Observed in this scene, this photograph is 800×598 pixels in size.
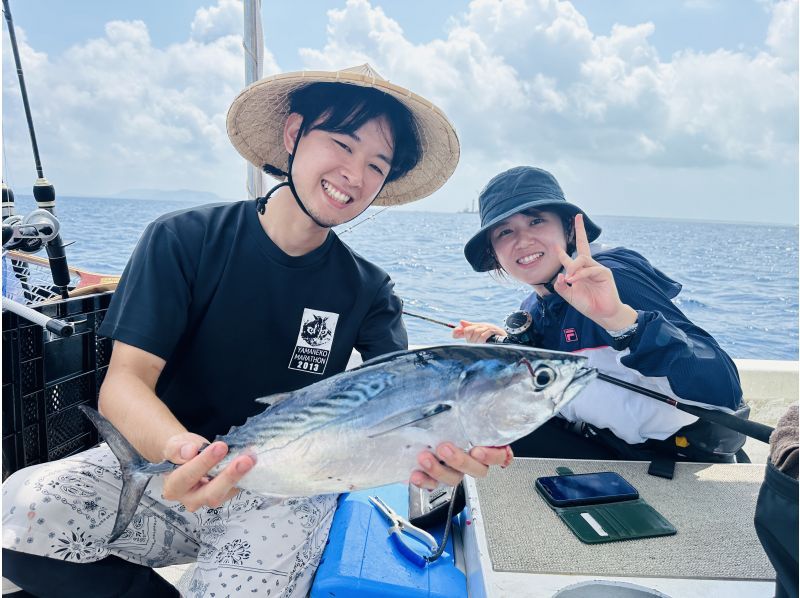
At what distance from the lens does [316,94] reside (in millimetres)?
2018

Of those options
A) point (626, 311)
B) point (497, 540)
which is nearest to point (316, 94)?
point (626, 311)

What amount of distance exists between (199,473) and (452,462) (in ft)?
2.10

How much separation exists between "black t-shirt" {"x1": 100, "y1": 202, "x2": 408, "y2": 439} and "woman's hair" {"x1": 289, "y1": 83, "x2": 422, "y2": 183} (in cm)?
45

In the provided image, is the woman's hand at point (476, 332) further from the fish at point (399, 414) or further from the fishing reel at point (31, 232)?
the fishing reel at point (31, 232)

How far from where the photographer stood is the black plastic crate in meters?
1.94

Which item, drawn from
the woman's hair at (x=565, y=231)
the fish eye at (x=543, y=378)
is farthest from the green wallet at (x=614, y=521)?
the woman's hair at (x=565, y=231)

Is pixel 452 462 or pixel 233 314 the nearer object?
pixel 452 462

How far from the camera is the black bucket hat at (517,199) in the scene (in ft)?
7.84

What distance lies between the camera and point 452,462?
1.24m

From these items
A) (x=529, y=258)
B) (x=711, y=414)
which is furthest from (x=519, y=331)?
(x=711, y=414)

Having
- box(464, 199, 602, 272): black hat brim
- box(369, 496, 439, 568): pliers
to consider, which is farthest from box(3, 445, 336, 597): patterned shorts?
box(464, 199, 602, 272): black hat brim

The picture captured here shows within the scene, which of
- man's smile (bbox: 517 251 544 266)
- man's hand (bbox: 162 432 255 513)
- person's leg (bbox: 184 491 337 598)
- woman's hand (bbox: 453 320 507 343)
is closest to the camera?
man's hand (bbox: 162 432 255 513)

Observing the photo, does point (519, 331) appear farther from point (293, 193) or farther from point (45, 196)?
point (45, 196)

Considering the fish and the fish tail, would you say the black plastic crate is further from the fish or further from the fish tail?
the fish
